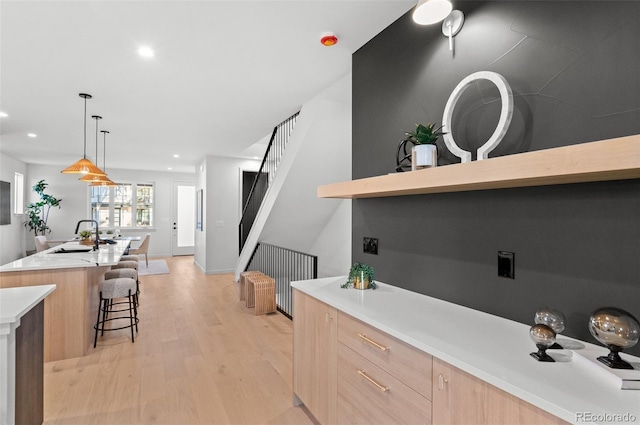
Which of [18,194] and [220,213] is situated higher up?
[18,194]

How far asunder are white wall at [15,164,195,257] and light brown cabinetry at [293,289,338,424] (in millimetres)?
9105

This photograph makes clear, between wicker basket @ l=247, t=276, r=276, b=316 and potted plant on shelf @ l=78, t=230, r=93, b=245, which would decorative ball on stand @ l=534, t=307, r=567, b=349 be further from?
potted plant on shelf @ l=78, t=230, r=93, b=245

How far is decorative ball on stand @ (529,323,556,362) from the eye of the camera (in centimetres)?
106

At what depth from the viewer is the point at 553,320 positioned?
1.17 meters

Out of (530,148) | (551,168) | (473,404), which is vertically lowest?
(473,404)

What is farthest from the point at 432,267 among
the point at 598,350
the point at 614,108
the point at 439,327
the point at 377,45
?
the point at 377,45

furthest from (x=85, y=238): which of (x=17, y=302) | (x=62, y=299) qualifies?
(x=17, y=302)

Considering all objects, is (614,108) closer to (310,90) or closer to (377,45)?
(377,45)

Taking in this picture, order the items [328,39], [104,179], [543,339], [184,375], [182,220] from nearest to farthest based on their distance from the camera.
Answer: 1. [543,339]
2. [328,39]
3. [184,375]
4. [104,179]
5. [182,220]

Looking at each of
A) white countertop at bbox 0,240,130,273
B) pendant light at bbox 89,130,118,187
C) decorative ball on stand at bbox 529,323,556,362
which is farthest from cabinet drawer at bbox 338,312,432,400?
pendant light at bbox 89,130,118,187

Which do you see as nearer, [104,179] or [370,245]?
[370,245]

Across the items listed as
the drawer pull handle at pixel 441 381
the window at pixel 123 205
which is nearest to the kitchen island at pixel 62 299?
the drawer pull handle at pixel 441 381

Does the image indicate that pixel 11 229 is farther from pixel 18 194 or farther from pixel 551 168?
pixel 551 168

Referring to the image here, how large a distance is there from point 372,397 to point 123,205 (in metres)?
10.3
